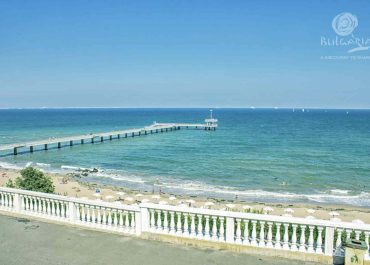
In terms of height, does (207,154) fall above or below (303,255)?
below

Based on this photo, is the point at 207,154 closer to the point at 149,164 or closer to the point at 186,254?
the point at 149,164

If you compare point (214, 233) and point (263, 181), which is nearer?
point (214, 233)

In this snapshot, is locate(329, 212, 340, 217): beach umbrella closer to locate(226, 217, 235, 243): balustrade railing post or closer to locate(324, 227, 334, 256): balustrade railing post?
locate(324, 227, 334, 256): balustrade railing post

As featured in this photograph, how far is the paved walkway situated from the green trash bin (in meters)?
1.03

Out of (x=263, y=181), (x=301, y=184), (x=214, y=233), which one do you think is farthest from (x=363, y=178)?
(x=214, y=233)

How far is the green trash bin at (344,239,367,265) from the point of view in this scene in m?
6.90

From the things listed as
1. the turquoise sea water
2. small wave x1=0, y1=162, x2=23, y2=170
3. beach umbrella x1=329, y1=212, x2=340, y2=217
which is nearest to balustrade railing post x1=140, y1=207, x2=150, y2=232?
beach umbrella x1=329, y1=212, x2=340, y2=217

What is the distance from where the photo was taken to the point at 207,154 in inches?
2242

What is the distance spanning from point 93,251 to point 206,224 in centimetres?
260

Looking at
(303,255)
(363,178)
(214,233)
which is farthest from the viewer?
(363,178)

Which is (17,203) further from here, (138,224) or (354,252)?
(354,252)

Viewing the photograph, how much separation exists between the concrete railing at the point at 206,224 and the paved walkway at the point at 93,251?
342mm

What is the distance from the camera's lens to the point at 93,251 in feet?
27.3

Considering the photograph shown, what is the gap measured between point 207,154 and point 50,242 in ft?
159
